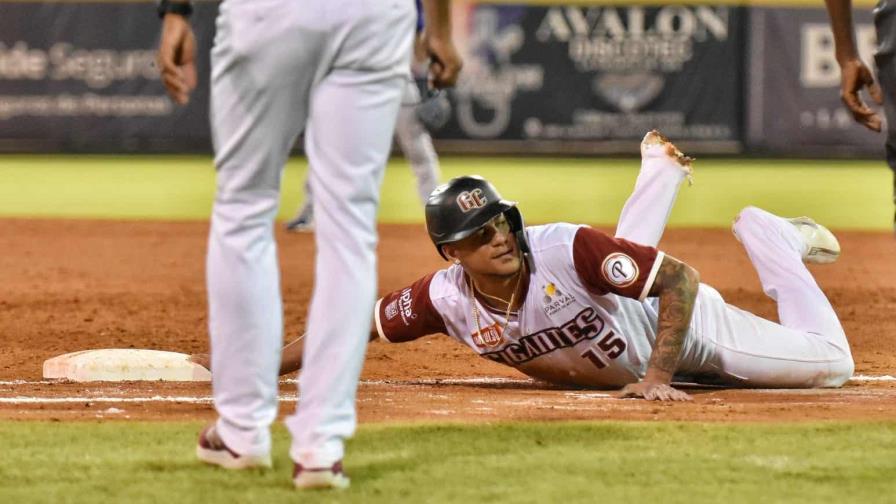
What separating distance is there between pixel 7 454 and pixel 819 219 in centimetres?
1031

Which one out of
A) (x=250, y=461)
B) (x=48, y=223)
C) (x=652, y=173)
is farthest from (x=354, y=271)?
(x=48, y=223)

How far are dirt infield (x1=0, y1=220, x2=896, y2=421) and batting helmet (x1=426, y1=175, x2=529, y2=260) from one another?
0.59 metres

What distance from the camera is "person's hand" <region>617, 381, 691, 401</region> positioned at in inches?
202

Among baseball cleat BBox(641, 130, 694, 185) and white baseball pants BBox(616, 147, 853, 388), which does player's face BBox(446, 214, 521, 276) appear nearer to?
white baseball pants BBox(616, 147, 853, 388)

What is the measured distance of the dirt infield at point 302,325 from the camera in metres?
5.07

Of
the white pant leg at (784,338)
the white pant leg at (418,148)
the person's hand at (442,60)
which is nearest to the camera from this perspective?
the person's hand at (442,60)

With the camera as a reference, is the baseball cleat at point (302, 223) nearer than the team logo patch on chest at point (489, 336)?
No

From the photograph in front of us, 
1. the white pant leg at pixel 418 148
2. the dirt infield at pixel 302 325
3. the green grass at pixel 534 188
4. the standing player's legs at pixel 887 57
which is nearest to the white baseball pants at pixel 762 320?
the dirt infield at pixel 302 325

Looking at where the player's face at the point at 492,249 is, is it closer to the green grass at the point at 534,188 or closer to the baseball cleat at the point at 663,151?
the baseball cleat at the point at 663,151

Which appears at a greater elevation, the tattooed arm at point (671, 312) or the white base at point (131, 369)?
the tattooed arm at point (671, 312)

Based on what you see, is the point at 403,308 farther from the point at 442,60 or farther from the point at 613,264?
the point at 442,60

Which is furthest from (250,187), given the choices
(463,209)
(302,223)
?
(302,223)

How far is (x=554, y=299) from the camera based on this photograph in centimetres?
518

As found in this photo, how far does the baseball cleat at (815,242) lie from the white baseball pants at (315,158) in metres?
3.10
